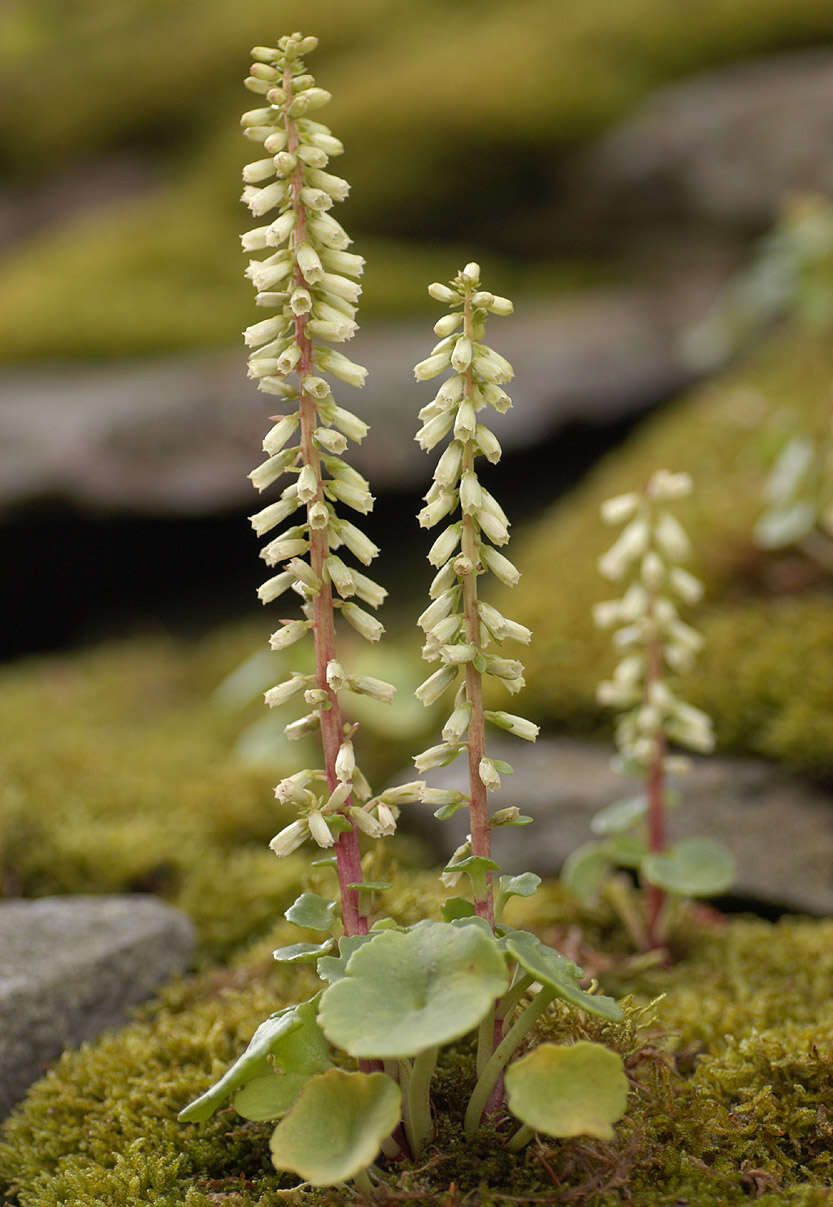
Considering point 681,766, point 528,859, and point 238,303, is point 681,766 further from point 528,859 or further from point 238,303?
point 238,303

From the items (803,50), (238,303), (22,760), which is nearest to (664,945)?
(22,760)

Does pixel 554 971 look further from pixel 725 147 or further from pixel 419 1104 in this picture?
pixel 725 147

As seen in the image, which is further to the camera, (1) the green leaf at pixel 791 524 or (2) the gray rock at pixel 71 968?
(1) the green leaf at pixel 791 524

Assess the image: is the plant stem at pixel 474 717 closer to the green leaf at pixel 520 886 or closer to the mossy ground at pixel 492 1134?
the green leaf at pixel 520 886

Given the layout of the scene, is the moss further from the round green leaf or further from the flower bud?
the flower bud

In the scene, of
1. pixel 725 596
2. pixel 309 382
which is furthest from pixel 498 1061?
pixel 725 596

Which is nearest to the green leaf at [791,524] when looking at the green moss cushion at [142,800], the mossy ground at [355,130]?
the green moss cushion at [142,800]
